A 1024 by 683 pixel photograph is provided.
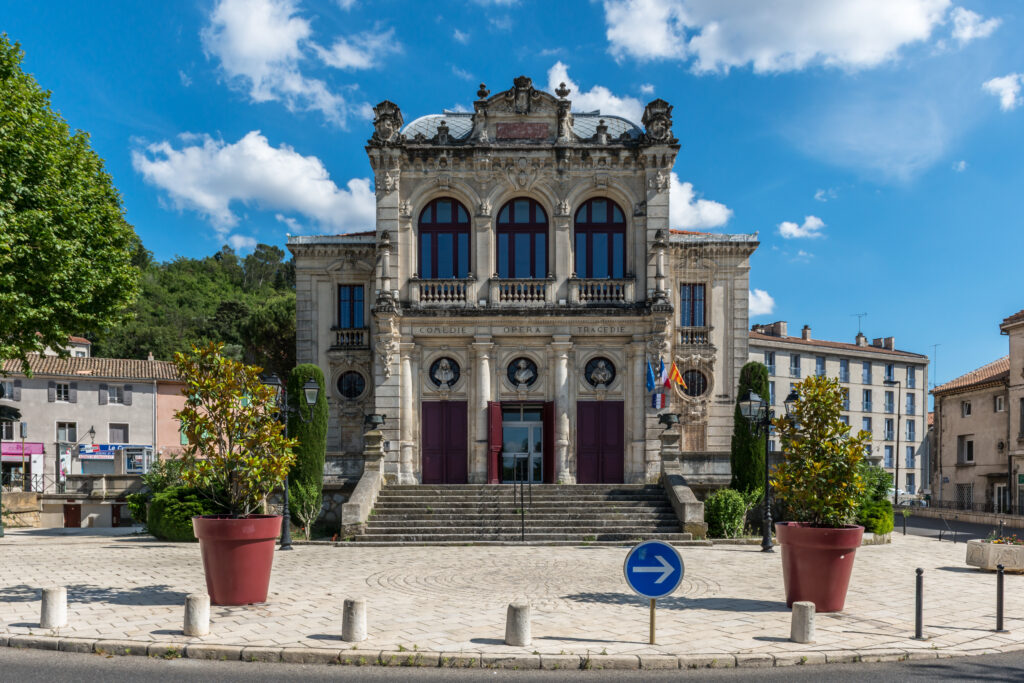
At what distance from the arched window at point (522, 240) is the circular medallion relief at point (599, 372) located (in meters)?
3.37

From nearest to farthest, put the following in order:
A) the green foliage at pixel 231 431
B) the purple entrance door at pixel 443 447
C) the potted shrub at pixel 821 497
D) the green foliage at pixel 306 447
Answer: the potted shrub at pixel 821 497 → the green foliage at pixel 231 431 → the green foliage at pixel 306 447 → the purple entrance door at pixel 443 447

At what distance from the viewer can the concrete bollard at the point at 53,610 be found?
959 cm

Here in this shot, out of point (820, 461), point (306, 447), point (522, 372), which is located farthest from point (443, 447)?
point (820, 461)

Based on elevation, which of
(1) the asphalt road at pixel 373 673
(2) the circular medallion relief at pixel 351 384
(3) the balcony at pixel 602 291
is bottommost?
(1) the asphalt road at pixel 373 673

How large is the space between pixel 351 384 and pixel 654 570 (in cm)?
2026

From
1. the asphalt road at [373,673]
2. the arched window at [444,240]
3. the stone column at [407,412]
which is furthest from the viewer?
the arched window at [444,240]

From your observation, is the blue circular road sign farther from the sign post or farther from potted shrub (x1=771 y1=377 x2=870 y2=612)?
potted shrub (x1=771 y1=377 x2=870 y2=612)

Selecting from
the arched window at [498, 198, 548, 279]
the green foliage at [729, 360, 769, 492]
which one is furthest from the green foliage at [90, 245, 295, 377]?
the green foliage at [729, 360, 769, 492]

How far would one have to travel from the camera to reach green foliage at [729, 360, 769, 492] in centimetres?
2183

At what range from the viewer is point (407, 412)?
2497 centimetres

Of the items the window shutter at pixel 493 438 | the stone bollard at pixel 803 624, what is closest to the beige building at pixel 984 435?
the window shutter at pixel 493 438

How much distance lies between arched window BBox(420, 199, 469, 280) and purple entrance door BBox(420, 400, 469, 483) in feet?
14.3

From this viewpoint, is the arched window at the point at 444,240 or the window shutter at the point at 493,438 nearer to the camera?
the window shutter at the point at 493,438

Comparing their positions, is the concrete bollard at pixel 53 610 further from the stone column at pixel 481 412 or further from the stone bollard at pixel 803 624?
the stone column at pixel 481 412
